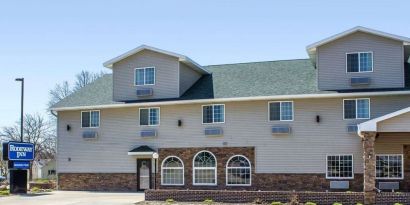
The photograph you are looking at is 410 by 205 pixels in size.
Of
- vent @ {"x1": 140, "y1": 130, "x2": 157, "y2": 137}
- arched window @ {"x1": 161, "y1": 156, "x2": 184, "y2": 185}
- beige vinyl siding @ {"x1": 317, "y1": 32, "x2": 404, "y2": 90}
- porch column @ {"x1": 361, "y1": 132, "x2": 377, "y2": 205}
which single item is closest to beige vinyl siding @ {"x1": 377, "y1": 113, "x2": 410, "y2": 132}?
porch column @ {"x1": 361, "y1": 132, "x2": 377, "y2": 205}

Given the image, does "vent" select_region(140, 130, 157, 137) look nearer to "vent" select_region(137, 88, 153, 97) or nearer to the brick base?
"vent" select_region(137, 88, 153, 97)

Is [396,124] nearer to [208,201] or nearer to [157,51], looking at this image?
[208,201]

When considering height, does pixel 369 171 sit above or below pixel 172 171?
above

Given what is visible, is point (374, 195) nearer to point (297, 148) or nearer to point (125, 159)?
point (297, 148)

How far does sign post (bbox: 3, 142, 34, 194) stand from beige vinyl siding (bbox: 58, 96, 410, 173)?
3.11 m

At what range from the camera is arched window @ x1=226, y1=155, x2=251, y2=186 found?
101 feet

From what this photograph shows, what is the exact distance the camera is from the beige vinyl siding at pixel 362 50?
28.7 m

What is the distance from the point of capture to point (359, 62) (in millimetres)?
29297

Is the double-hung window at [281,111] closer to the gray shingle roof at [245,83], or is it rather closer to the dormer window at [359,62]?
the gray shingle roof at [245,83]

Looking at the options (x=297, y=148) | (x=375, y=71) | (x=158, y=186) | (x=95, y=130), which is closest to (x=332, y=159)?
(x=297, y=148)

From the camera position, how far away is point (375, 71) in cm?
2894

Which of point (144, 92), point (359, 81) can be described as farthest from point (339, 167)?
point (144, 92)

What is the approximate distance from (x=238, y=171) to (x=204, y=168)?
188cm

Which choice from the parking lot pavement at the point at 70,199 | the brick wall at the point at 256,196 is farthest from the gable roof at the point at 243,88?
the brick wall at the point at 256,196
